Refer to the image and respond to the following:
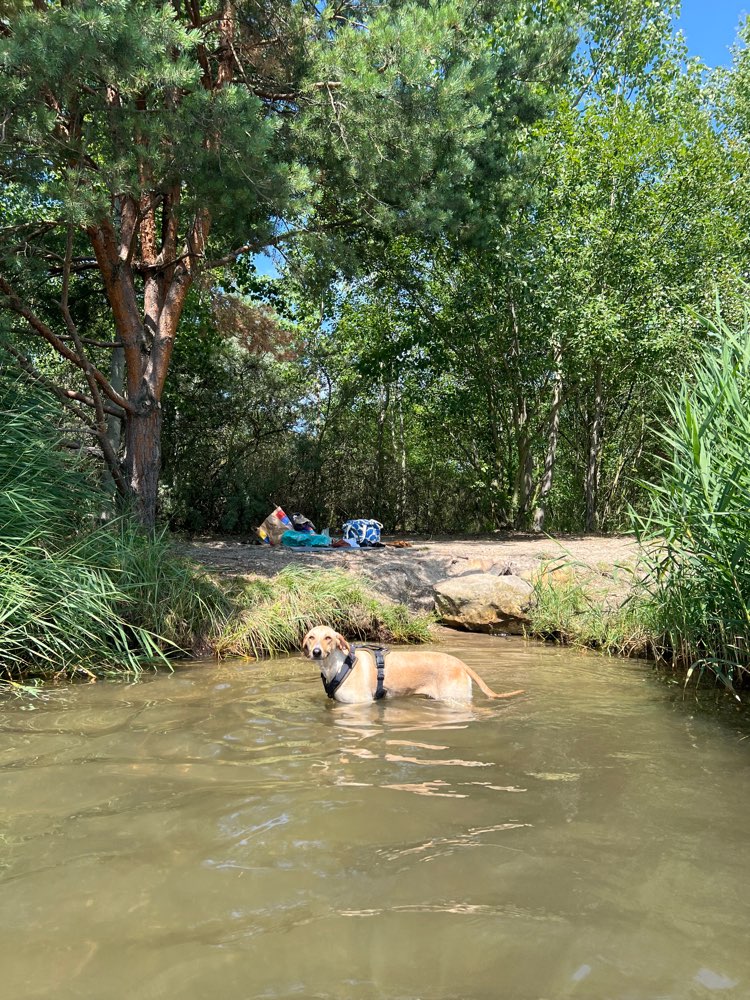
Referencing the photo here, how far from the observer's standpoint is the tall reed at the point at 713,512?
4668 mm

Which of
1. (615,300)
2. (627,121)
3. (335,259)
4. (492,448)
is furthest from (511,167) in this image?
(492,448)

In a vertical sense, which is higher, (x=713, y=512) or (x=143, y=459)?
(x=143, y=459)

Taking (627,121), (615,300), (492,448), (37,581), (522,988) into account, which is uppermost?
(627,121)

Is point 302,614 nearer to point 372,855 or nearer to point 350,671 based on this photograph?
point 350,671

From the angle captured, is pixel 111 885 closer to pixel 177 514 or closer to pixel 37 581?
pixel 37 581

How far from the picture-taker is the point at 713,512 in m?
4.53

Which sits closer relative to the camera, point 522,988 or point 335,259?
point 522,988

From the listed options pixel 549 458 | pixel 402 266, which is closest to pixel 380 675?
pixel 402 266

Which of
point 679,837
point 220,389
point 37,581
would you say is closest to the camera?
point 679,837

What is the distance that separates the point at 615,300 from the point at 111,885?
14285mm

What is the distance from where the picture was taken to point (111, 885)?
2.52m

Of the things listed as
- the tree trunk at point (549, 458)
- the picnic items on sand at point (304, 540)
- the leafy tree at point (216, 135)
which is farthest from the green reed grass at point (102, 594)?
the tree trunk at point (549, 458)

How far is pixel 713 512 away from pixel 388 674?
2682mm

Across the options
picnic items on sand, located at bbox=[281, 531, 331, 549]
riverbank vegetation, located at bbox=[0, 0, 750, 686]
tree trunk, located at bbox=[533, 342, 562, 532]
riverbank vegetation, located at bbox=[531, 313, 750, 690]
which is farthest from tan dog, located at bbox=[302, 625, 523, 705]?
tree trunk, located at bbox=[533, 342, 562, 532]
